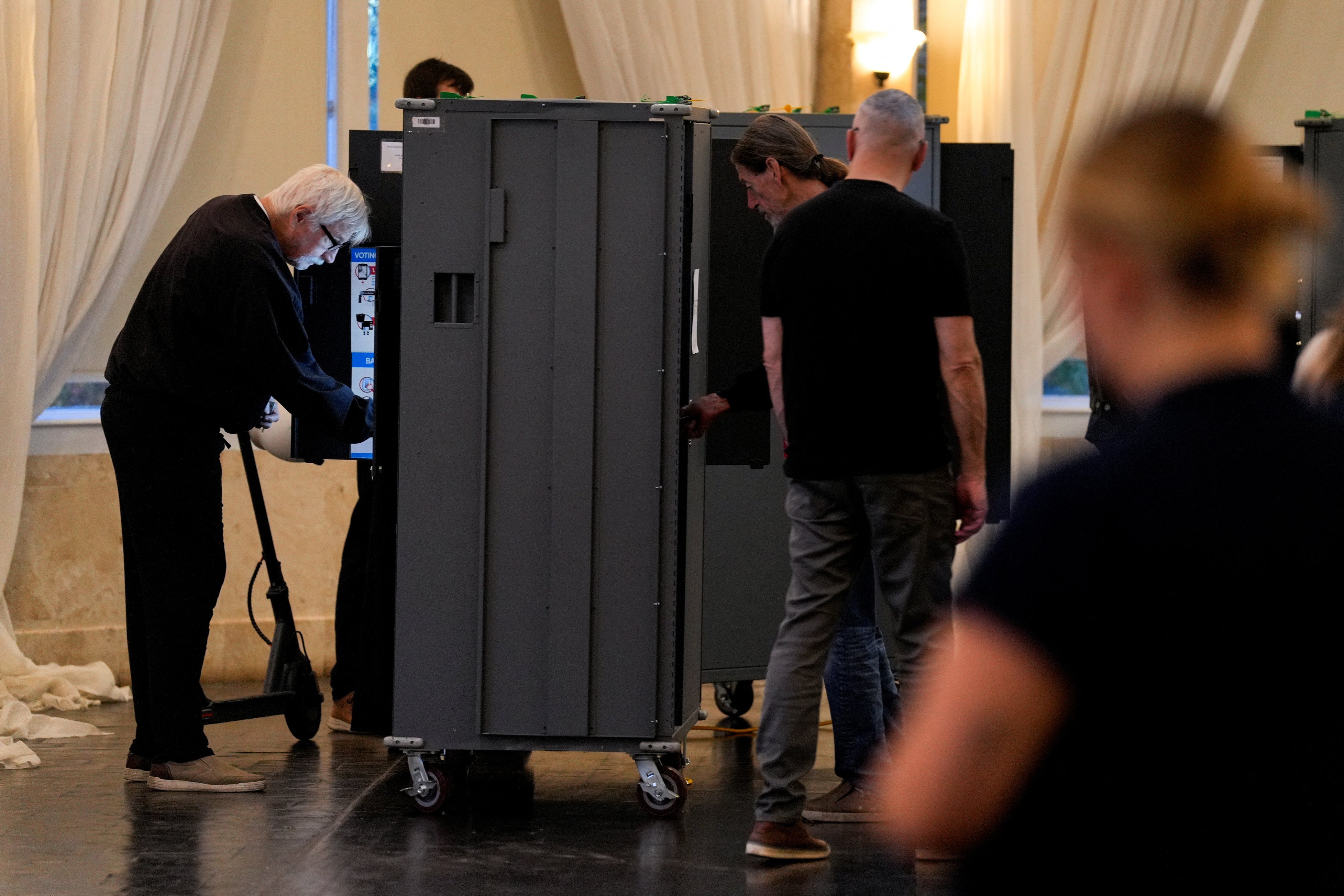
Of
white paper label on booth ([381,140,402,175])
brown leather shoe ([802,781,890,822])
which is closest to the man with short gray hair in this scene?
brown leather shoe ([802,781,890,822])

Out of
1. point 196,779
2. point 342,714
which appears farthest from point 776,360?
point 342,714

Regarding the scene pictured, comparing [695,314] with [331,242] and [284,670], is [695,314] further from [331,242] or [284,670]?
[284,670]

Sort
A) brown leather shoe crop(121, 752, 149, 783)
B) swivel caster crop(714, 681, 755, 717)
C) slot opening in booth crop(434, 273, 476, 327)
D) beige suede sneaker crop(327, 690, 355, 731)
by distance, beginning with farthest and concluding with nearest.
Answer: swivel caster crop(714, 681, 755, 717)
beige suede sneaker crop(327, 690, 355, 731)
brown leather shoe crop(121, 752, 149, 783)
slot opening in booth crop(434, 273, 476, 327)

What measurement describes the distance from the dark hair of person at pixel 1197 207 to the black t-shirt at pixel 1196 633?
0.08 m

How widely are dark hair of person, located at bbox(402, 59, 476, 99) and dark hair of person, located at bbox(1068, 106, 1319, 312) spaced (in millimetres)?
3972

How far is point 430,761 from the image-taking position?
3729 millimetres

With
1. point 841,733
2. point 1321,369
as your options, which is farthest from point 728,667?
point 1321,369

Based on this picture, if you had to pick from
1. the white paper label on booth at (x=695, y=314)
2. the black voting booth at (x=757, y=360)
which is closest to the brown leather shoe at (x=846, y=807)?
the black voting booth at (x=757, y=360)

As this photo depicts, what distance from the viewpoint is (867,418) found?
3.17 metres

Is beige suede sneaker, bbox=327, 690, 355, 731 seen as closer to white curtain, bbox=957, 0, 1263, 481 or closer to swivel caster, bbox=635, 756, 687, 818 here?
swivel caster, bbox=635, 756, 687, 818

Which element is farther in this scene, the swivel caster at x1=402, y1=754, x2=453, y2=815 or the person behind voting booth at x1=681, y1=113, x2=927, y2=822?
the swivel caster at x1=402, y1=754, x2=453, y2=815

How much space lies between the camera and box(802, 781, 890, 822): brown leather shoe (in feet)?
12.1

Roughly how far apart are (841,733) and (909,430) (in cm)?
85

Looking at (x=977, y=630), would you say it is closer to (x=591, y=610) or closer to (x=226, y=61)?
(x=591, y=610)
